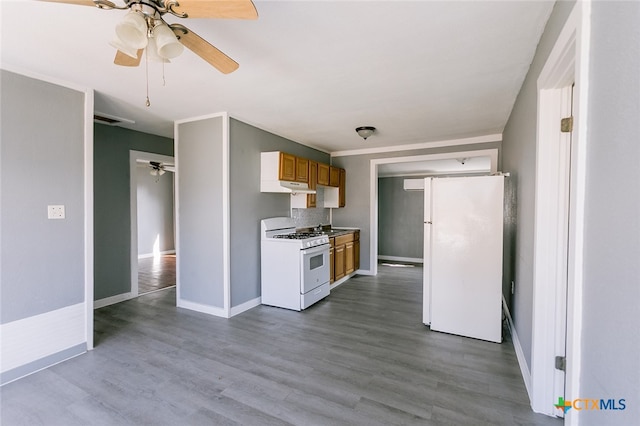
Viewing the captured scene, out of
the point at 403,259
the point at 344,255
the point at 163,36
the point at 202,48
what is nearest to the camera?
the point at 163,36

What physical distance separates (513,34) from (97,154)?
486 cm

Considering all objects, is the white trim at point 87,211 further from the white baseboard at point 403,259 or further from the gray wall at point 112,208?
the white baseboard at point 403,259

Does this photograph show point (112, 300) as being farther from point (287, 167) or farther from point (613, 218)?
point (613, 218)

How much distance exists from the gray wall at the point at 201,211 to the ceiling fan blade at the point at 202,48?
189cm

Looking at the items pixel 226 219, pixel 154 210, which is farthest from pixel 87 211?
pixel 154 210

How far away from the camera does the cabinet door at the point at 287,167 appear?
157 inches

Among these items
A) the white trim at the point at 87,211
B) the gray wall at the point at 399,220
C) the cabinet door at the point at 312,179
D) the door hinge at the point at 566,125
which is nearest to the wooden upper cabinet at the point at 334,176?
the cabinet door at the point at 312,179

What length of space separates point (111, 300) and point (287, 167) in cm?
317

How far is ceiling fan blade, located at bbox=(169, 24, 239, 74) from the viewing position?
4.78 feet

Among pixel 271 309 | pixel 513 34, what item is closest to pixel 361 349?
pixel 271 309

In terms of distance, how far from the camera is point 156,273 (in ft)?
19.6

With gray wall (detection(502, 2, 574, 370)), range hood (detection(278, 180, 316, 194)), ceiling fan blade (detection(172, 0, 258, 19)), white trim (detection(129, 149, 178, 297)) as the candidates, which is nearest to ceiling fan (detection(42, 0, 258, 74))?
ceiling fan blade (detection(172, 0, 258, 19))

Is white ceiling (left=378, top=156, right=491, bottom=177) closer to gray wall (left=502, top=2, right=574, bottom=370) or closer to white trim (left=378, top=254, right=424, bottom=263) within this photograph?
white trim (left=378, top=254, right=424, bottom=263)

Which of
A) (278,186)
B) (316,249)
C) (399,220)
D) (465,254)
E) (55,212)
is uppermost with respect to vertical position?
(278,186)
